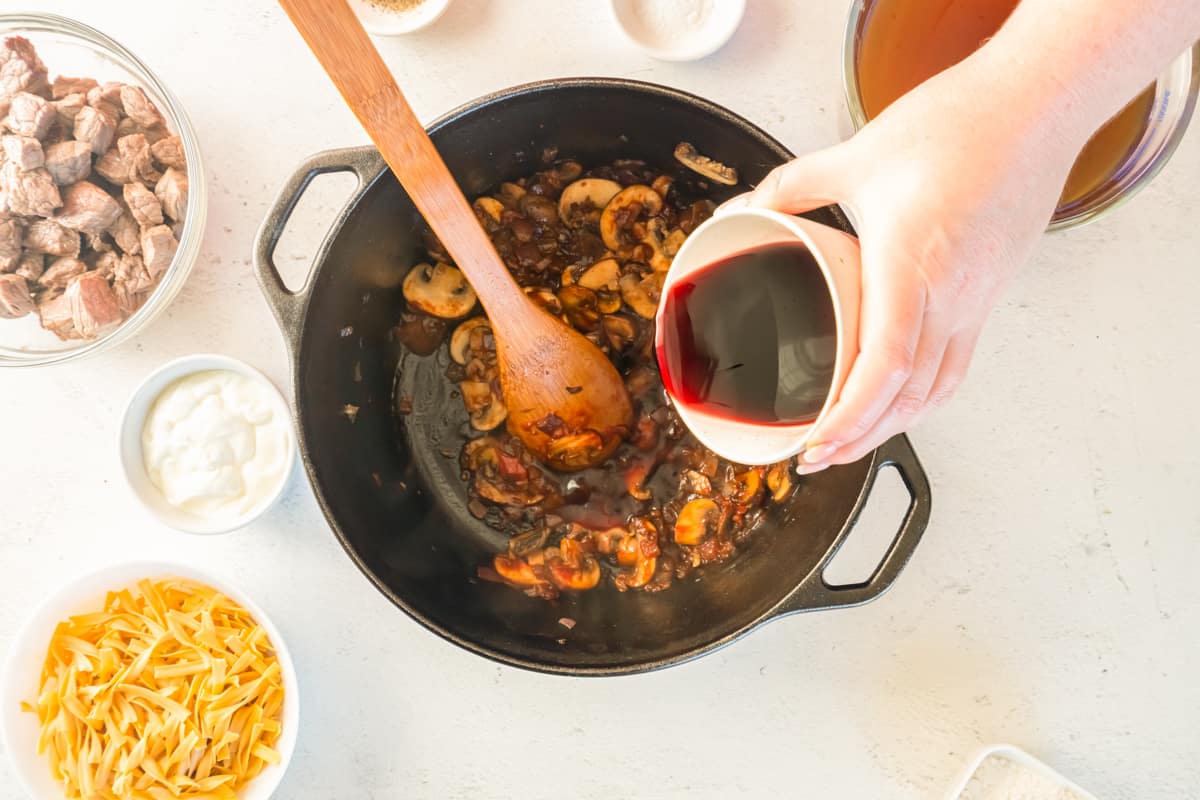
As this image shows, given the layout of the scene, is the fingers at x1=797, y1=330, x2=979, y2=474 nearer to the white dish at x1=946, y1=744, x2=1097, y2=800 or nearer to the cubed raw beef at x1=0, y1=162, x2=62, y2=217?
the white dish at x1=946, y1=744, x2=1097, y2=800

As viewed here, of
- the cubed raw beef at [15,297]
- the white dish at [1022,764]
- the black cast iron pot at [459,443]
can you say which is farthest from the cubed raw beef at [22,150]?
the white dish at [1022,764]

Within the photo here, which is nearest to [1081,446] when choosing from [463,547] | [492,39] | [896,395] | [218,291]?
[896,395]

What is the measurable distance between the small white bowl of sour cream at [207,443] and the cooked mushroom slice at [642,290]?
1.87 ft

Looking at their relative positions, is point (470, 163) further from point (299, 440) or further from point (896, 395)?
point (896, 395)

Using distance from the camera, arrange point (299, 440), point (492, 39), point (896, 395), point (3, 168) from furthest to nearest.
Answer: point (492, 39), point (3, 168), point (299, 440), point (896, 395)

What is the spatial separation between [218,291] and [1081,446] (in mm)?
1448

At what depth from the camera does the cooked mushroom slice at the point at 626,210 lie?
4.51ft

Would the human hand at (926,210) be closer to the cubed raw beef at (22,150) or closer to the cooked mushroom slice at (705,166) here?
the cooked mushroom slice at (705,166)

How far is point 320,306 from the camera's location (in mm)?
1209

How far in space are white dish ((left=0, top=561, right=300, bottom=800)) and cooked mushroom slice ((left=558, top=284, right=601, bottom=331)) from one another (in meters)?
0.66

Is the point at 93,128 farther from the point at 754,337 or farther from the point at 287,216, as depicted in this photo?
the point at 754,337

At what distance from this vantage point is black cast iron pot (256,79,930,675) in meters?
1.17

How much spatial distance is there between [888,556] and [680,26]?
874 mm

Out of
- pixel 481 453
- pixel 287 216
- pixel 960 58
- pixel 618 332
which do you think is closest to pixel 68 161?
pixel 287 216
